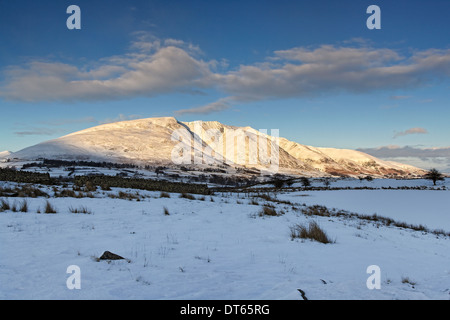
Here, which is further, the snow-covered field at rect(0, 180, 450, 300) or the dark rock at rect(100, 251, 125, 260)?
the dark rock at rect(100, 251, 125, 260)

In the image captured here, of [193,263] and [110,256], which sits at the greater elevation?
[110,256]

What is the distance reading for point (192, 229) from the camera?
881cm

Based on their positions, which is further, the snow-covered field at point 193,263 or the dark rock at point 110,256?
the dark rock at point 110,256

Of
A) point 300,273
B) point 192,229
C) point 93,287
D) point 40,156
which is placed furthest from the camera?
point 40,156

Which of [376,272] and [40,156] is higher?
[40,156]

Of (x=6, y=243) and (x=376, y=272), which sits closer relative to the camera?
(x=376, y=272)
